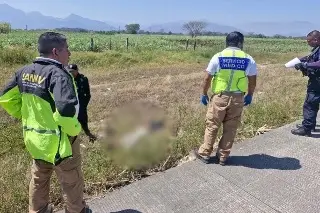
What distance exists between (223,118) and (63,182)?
2.04 meters

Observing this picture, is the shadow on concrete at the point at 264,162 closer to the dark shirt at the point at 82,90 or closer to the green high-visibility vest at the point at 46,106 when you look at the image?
the dark shirt at the point at 82,90

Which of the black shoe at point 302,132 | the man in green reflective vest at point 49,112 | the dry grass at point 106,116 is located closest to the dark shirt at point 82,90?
the dry grass at point 106,116

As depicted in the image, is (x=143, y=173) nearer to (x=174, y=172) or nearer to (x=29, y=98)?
(x=174, y=172)

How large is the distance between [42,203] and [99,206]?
23.7 inches

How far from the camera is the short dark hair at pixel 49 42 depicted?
2.42 meters

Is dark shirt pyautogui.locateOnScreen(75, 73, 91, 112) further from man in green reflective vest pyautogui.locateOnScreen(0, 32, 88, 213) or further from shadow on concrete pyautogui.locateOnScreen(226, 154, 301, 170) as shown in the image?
shadow on concrete pyautogui.locateOnScreen(226, 154, 301, 170)

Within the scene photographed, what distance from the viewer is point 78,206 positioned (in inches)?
109

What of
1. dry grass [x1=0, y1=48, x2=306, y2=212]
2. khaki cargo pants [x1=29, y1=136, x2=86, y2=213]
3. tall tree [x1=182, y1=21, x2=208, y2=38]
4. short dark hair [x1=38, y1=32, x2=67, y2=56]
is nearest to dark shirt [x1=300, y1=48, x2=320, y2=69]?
dry grass [x1=0, y1=48, x2=306, y2=212]

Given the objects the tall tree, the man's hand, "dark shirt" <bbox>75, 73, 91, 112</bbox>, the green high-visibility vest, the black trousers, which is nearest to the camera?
the green high-visibility vest

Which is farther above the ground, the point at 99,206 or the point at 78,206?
the point at 78,206

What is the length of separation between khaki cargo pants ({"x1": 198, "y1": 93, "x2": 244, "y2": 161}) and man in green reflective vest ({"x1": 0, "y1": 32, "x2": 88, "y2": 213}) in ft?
5.93

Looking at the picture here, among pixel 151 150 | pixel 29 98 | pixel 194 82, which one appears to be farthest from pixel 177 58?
pixel 29 98

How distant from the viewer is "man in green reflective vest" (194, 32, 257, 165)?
12.7 feet

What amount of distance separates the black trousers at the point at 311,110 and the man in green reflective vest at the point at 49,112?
367 cm
